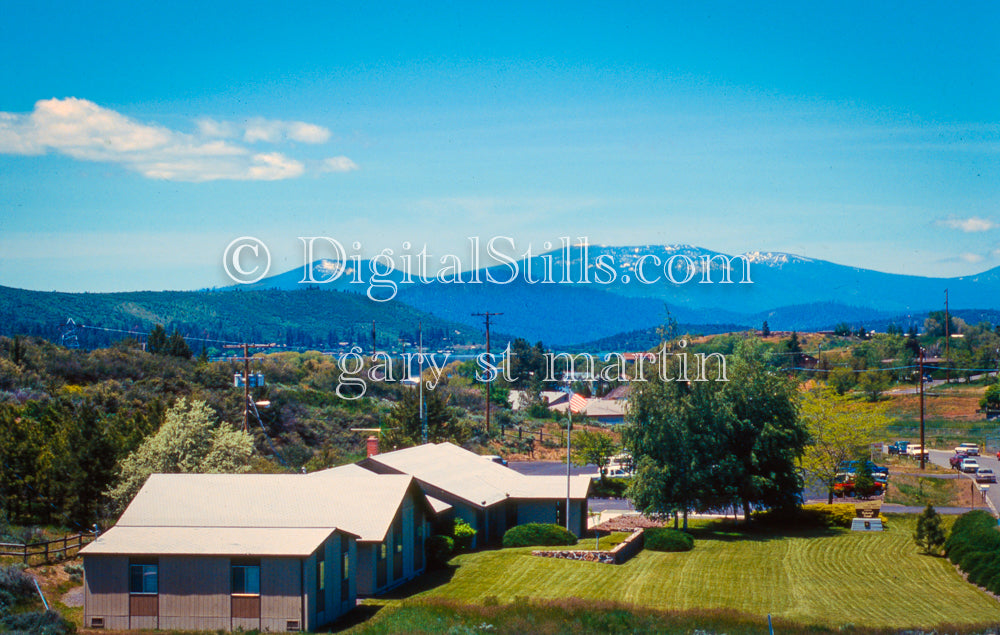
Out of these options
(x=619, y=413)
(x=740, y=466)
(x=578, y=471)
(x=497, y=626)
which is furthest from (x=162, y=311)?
(x=497, y=626)

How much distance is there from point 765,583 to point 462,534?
1195cm

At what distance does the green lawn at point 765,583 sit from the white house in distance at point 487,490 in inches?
113

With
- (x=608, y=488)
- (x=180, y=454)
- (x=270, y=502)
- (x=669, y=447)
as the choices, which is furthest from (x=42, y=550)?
(x=608, y=488)

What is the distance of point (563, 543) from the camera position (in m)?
38.1

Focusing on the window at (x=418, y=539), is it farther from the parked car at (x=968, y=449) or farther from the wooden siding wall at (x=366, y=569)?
the parked car at (x=968, y=449)

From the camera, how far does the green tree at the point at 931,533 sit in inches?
1442

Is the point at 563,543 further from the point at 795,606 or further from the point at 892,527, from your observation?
the point at 892,527

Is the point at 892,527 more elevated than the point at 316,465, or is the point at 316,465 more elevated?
A: the point at 316,465

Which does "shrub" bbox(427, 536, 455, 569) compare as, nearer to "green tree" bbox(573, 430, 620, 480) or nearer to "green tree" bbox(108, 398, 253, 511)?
"green tree" bbox(108, 398, 253, 511)

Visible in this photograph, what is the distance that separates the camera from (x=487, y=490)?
134 ft

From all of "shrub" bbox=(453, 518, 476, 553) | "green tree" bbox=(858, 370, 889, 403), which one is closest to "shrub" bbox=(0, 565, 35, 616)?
"shrub" bbox=(453, 518, 476, 553)

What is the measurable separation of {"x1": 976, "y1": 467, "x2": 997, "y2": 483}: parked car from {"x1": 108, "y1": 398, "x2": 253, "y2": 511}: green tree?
46688 mm

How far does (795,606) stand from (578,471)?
31.2 metres

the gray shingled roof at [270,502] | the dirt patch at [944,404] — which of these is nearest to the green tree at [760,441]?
the gray shingled roof at [270,502]
